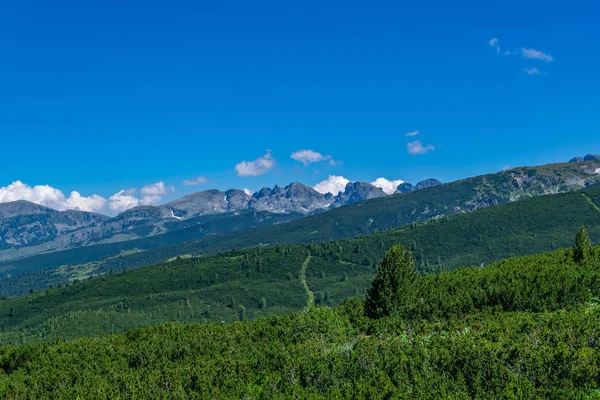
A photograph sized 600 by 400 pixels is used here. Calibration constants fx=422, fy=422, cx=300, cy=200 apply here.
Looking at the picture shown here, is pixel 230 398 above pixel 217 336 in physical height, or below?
above

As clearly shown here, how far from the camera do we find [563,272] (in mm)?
50781

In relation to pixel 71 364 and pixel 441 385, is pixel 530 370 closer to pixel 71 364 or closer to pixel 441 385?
pixel 441 385

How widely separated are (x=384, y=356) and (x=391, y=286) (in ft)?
95.4

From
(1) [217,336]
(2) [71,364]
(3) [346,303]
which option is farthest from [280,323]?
(2) [71,364]

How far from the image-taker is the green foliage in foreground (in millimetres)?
21047

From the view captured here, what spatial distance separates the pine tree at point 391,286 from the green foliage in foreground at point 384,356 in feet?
5.72

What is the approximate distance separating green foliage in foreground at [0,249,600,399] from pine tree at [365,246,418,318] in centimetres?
174

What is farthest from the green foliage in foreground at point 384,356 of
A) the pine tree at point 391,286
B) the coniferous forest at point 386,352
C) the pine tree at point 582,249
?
the pine tree at point 582,249

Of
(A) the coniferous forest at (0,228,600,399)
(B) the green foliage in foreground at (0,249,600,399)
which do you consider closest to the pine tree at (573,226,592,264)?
(A) the coniferous forest at (0,228,600,399)

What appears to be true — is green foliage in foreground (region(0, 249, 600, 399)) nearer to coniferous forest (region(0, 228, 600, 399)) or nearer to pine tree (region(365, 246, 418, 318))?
coniferous forest (region(0, 228, 600, 399))

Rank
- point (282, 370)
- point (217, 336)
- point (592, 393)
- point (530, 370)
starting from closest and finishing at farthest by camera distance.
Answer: point (592, 393), point (530, 370), point (282, 370), point (217, 336)

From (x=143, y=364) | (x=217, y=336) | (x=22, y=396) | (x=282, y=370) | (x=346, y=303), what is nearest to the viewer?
(x=282, y=370)

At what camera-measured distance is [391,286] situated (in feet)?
177

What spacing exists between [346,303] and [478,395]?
43.0 meters
